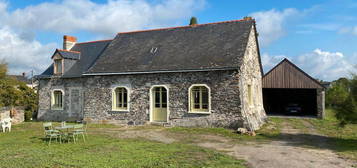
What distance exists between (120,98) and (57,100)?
6.12 metres

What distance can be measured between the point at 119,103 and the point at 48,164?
9405 millimetres

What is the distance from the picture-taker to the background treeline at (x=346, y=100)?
407 inches

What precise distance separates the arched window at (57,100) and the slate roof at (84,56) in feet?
4.52

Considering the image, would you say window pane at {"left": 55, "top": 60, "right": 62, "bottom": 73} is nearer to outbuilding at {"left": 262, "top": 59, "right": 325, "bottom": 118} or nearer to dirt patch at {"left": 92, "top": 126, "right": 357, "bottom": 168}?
dirt patch at {"left": 92, "top": 126, "right": 357, "bottom": 168}

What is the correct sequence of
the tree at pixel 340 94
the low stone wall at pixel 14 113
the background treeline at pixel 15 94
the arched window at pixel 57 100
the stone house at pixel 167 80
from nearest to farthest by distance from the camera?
the tree at pixel 340 94, the stone house at pixel 167 80, the background treeline at pixel 15 94, the low stone wall at pixel 14 113, the arched window at pixel 57 100

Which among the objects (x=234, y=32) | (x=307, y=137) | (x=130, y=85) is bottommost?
(x=307, y=137)

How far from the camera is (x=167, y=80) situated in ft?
49.4

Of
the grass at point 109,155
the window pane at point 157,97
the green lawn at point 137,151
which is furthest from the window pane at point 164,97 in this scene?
the grass at point 109,155

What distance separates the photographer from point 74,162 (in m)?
7.39

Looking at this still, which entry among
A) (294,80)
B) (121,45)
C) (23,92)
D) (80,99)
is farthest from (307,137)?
(23,92)

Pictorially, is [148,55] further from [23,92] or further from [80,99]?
[23,92]

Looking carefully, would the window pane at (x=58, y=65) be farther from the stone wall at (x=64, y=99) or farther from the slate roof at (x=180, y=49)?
the slate roof at (x=180, y=49)

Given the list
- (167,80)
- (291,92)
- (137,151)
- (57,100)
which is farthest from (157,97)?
(291,92)

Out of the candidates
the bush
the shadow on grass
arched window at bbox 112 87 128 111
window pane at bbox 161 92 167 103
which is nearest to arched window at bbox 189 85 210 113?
window pane at bbox 161 92 167 103
